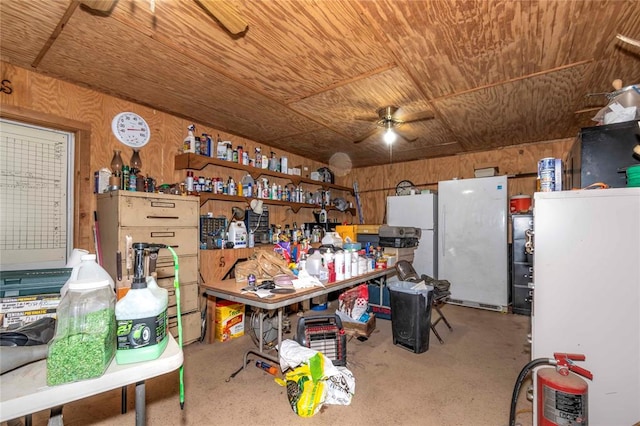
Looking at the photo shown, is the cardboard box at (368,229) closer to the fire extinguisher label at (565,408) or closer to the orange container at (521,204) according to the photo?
the orange container at (521,204)

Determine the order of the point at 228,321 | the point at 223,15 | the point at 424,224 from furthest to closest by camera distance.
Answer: the point at 424,224
the point at 228,321
the point at 223,15

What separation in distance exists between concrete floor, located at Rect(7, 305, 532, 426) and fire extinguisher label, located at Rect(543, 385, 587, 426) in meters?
0.50

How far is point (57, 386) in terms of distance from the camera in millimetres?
711

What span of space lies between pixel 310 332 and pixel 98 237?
2.19 metres

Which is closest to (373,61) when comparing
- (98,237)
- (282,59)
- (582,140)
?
(282,59)

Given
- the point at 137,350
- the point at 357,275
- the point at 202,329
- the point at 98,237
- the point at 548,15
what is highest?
the point at 548,15

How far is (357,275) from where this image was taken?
112 inches

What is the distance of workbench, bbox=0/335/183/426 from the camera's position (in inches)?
25.7

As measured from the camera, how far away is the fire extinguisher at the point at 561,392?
1373 millimetres

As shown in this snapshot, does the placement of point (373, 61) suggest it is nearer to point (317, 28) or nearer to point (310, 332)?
point (317, 28)

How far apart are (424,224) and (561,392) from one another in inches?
135

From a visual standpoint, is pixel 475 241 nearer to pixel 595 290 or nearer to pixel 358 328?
pixel 358 328

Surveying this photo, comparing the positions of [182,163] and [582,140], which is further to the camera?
[182,163]

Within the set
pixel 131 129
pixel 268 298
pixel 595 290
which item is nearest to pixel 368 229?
pixel 268 298
